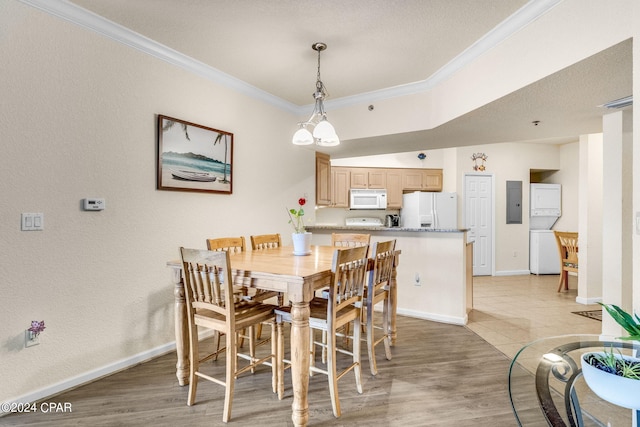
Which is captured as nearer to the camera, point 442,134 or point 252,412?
point 252,412

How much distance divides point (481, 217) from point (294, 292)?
5.54 metres

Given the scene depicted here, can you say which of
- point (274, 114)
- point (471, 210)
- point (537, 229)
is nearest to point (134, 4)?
point (274, 114)

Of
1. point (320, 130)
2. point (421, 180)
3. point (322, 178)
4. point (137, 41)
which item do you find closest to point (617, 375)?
Result: point (320, 130)

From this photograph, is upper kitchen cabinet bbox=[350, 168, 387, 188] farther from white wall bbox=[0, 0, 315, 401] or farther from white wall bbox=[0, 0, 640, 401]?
white wall bbox=[0, 0, 315, 401]

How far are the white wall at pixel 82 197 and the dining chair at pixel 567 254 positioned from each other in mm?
5111

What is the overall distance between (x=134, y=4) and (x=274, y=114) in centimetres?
185

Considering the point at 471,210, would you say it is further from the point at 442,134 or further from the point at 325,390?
the point at 325,390

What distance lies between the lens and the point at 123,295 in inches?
97.7

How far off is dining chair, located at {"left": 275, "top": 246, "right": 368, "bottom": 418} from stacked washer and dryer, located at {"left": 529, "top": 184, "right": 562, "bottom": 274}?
569 centimetres

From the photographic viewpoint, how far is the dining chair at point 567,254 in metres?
4.84

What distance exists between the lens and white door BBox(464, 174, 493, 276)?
622cm

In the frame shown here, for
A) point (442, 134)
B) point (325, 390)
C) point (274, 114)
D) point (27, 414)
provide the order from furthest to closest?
point (274, 114) < point (442, 134) < point (325, 390) < point (27, 414)

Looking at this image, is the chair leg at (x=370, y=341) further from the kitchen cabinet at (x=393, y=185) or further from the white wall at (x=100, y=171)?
the kitchen cabinet at (x=393, y=185)

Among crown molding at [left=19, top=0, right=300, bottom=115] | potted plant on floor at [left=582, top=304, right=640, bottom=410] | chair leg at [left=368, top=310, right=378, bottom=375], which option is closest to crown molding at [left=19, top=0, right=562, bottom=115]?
crown molding at [left=19, top=0, right=300, bottom=115]
